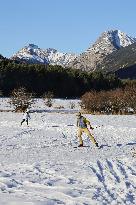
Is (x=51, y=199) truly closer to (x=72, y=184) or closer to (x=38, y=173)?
(x=72, y=184)

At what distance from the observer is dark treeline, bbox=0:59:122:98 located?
89.5m

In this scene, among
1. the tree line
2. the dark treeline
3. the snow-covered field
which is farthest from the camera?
the dark treeline

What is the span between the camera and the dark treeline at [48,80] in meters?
89.5

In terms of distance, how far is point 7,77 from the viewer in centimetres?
8919

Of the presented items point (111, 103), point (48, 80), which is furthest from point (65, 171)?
point (48, 80)

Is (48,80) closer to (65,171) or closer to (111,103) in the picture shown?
(111,103)

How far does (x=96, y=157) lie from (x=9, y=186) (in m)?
6.56

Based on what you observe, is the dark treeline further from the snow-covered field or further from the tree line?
the snow-covered field

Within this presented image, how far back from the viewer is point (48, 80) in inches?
3797

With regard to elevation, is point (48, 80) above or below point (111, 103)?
above

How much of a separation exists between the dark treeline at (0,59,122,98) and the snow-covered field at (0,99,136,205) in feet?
208

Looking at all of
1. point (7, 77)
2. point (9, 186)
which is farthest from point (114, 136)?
point (7, 77)

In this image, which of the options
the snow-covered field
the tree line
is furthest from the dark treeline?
the snow-covered field

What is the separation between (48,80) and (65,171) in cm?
8306
